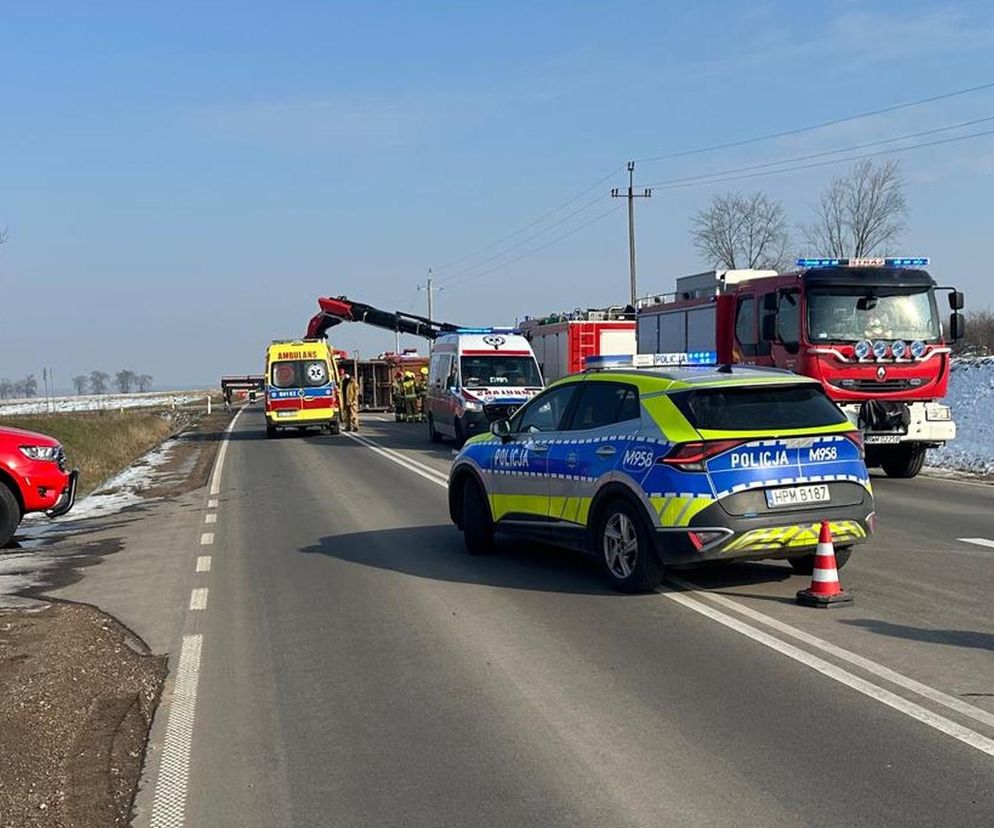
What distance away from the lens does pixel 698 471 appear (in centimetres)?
753

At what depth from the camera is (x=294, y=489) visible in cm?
1764

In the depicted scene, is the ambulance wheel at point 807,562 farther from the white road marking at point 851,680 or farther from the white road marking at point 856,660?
the white road marking at point 851,680

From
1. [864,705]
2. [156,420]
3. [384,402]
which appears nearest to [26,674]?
[864,705]

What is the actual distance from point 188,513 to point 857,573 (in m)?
9.54

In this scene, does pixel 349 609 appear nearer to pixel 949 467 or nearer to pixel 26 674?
pixel 26 674

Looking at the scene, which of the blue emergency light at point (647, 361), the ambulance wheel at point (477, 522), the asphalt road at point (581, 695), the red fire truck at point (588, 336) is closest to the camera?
the asphalt road at point (581, 695)

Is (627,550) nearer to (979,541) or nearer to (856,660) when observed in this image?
(856,660)

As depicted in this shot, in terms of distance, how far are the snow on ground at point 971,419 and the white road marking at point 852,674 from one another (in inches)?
491

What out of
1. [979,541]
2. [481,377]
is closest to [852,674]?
[979,541]

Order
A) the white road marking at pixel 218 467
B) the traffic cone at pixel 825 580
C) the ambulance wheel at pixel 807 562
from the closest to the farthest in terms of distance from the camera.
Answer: the traffic cone at pixel 825 580 < the ambulance wheel at pixel 807 562 < the white road marking at pixel 218 467

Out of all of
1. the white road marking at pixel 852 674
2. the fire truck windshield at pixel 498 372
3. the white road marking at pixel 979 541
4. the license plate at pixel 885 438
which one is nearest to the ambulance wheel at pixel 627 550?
the white road marking at pixel 852 674

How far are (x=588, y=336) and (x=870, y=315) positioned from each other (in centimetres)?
1186

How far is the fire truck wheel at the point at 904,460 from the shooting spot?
17.1 m

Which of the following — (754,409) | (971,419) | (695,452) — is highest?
(754,409)
